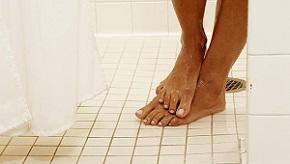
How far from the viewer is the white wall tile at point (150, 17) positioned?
1.92m

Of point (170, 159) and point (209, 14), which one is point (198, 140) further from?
point (209, 14)

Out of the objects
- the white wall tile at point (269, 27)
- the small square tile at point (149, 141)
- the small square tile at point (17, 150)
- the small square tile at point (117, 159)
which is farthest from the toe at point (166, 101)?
the white wall tile at point (269, 27)

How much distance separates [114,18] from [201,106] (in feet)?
2.43

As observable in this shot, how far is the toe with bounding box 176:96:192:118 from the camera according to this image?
127 centimetres

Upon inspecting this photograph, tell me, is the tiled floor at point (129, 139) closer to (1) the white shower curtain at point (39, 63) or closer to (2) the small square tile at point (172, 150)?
(2) the small square tile at point (172, 150)

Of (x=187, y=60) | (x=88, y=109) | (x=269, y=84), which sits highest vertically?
(x=269, y=84)

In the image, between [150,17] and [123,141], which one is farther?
[150,17]

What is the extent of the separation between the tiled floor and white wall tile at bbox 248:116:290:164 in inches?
5.8

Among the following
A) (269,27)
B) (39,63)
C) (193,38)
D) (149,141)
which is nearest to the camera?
(269,27)

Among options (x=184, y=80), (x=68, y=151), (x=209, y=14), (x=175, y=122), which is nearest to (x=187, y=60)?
(x=184, y=80)

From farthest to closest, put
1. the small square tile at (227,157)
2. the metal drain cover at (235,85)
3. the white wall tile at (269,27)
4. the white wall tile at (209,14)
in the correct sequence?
the white wall tile at (209,14) < the metal drain cover at (235,85) < the small square tile at (227,157) < the white wall tile at (269,27)

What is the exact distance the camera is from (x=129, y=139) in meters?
1.22

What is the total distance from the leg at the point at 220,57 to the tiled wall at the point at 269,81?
35cm

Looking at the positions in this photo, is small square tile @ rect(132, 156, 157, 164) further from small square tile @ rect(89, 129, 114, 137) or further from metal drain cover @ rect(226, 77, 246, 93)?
metal drain cover @ rect(226, 77, 246, 93)
